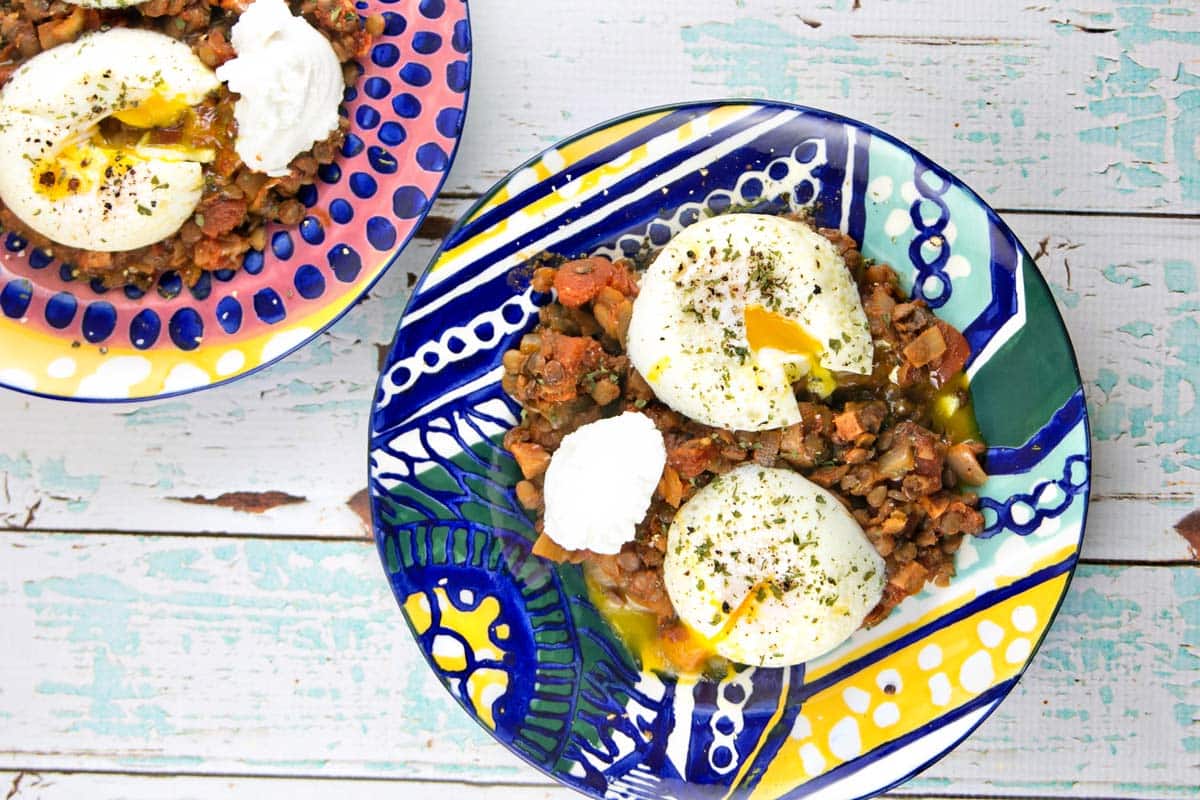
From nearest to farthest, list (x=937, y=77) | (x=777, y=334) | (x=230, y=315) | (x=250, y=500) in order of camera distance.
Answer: (x=777, y=334) → (x=230, y=315) → (x=937, y=77) → (x=250, y=500)

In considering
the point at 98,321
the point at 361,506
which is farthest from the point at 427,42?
the point at 361,506

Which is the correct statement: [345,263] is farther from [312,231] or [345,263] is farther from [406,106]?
[406,106]

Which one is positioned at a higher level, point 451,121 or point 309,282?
point 451,121

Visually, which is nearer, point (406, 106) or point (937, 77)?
point (406, 106)

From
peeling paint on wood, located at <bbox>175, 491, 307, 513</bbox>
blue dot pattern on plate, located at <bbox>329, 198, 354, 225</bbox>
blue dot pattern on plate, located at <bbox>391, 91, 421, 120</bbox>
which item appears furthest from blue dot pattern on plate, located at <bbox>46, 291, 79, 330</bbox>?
blue dot pattern on plate, located at <bbox>391, 91, 421, 120</bbox>

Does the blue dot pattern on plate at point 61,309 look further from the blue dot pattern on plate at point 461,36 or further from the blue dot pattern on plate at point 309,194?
the blue dot pattern on plate at point 461,36

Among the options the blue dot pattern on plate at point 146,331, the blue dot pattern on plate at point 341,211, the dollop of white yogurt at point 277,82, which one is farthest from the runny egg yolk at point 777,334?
the blue dot pattern on plate at point 146,331

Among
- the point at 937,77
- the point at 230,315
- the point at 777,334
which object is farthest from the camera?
the point at 937,77

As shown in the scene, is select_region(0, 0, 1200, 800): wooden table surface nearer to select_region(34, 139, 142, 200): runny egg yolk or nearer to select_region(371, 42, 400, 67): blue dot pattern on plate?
select_region(371, 42, 400, 67): blue dot pattern on plate
